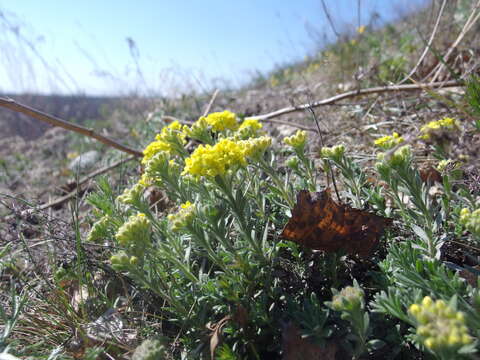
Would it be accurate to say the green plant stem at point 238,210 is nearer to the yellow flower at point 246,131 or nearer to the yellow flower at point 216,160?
the yellow flower at point 216,160

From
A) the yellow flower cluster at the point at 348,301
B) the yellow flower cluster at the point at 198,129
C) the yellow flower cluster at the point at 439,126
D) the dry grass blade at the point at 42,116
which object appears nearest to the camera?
the yellow flower cluster at the point at 348,301

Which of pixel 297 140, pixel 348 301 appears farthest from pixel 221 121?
pixel 348 301

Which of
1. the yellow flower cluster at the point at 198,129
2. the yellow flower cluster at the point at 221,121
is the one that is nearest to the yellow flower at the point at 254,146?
the yellow flower cluster at the point at 198,129

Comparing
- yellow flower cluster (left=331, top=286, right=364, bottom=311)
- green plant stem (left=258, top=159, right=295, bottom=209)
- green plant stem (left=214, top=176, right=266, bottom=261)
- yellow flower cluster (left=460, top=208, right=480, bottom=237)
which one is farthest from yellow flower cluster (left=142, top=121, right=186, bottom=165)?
yellow flower cluster (left=460, top=208, right=480, bottom=237)

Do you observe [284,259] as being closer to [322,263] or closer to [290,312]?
[322,263]

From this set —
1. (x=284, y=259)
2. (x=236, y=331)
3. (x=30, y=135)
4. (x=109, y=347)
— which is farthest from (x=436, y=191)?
(x=30, y=135)

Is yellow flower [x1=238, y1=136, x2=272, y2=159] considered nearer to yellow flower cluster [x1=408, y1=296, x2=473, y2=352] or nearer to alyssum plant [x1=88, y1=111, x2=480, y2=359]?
alyssum plant [x1=88, y1=111, x2=480, y2=359]
